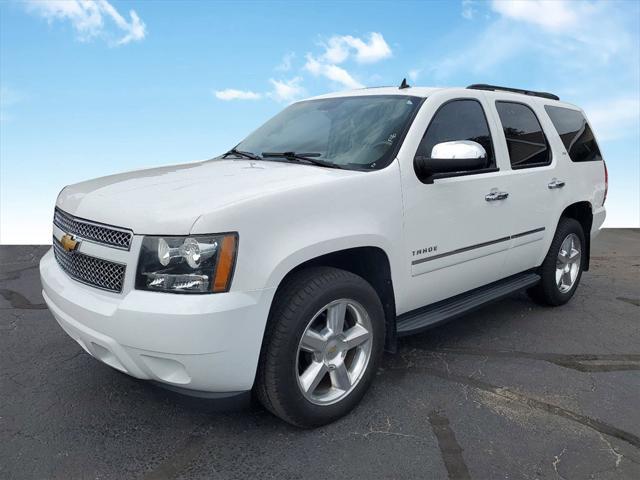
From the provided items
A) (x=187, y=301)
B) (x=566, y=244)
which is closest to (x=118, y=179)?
(x=187, y=301)

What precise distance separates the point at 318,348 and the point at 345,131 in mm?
1561

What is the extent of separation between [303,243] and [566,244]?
360 centimetres

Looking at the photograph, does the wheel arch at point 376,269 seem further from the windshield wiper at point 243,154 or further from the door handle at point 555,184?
the door handle at point 555,184

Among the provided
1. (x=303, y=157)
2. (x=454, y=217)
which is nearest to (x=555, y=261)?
(x=454, y=217)

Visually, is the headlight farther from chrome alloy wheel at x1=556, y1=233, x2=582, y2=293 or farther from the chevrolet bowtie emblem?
chrome alloy wheel at x1=556, y1=233, x2=582, y2=293

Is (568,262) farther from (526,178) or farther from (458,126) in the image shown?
(458,126)

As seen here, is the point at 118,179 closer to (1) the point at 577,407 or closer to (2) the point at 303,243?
(2) the point at 303,243

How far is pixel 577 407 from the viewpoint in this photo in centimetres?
322

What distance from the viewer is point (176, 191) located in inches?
108

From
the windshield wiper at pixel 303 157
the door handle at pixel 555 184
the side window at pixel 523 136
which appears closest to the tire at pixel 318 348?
the windshield wiper at pixel 303 157

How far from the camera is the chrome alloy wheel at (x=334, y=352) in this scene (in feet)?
9.13

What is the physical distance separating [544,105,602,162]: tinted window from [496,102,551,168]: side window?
42 centimetres

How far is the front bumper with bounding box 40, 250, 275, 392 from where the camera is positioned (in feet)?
7.60

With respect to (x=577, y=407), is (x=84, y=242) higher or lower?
higher
